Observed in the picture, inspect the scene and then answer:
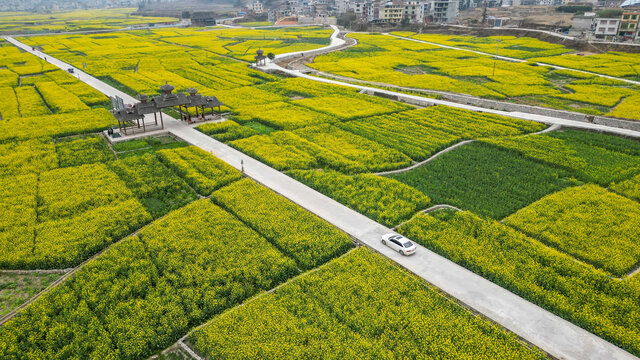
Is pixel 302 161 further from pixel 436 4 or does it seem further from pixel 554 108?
pixel 436 4

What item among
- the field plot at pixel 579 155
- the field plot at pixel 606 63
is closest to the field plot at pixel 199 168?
the field plot at pixel 579 155

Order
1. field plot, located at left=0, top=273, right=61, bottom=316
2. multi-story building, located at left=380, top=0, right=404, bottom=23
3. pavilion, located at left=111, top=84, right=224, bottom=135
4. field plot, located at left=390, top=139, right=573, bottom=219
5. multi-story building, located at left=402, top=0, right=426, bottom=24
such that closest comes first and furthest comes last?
field plot, located at left=0, top=273, right=61, bottom=316
field plot, located at left=390, top=139, right=573, bottom=219
pavilion, located at left=111, top=84, right=224, bottom=135
multi-story building, located at left=380, top=0, right=404, bottom=23
multi-story building, located at left=402, top=0, right=426, bottom=24

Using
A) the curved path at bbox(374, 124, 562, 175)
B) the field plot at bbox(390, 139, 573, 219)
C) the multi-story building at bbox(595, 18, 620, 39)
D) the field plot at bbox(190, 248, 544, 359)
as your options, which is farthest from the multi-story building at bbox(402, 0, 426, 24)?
the field plot at bbox(190, 248, 544, 359)

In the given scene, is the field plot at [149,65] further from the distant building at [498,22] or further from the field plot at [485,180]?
the distant building at [498,22]

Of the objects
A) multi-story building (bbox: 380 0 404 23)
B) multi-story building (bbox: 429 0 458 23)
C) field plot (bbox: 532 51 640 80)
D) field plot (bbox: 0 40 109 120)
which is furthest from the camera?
multi-story building (bbox: 380 0 404 23)

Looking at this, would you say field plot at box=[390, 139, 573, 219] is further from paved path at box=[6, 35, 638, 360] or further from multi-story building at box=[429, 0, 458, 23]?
multi-story building at box=[429, 0, 458, 23]

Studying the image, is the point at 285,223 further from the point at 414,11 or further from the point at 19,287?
the point at 414,11

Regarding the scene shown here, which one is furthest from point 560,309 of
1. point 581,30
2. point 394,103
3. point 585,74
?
point 581,30
